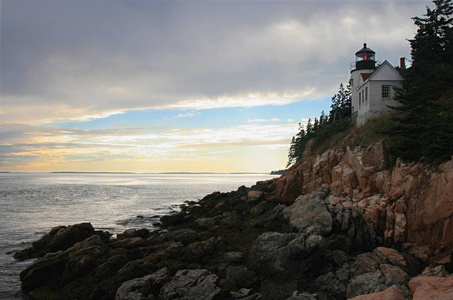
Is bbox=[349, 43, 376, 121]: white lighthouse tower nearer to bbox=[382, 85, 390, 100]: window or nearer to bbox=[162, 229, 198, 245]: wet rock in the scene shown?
bbox=[382, 85, 390, 100]: window

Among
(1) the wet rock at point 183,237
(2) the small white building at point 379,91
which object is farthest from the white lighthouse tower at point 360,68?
(1) the wet rock at point 183,237

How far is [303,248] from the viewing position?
569 inches

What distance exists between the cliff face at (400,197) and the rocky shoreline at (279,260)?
3.2 inches

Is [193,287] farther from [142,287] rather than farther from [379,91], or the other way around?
[379,91]

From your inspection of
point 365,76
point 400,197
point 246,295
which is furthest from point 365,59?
point 246,295

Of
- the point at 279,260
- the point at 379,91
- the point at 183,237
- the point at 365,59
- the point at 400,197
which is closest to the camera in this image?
the point at 279,260

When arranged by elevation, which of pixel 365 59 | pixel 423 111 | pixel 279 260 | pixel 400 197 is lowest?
pixel 279 260

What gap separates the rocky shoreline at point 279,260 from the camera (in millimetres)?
13008

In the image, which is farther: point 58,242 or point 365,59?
point 365,59

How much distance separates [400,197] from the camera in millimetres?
18219

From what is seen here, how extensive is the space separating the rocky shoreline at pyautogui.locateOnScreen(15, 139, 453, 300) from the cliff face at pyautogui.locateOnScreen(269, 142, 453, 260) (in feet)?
0.27

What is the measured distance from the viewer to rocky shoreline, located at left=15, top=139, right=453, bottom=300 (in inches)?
512

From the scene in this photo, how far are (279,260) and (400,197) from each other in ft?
27.9

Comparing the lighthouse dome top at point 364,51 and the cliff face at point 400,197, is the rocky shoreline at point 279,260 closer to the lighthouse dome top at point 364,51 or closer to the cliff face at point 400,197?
the cliff face at point 400,197
